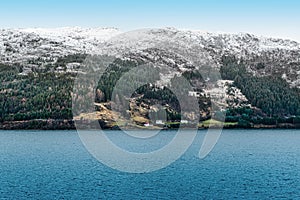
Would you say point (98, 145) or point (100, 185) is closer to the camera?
point (100, 185)

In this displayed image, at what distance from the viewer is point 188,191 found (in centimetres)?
8700

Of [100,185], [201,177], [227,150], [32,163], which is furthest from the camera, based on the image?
[227,150]

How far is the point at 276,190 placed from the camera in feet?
290

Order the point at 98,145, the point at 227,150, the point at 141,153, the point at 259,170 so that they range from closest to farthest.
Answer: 1. the point at 259,170
2. the point at 141,153
3. the point at 227,150
4. the point at 98,145

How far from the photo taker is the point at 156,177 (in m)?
102

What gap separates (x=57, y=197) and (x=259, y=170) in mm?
56434

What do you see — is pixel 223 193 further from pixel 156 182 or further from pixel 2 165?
pixel 2 165

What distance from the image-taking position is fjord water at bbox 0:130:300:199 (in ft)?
279

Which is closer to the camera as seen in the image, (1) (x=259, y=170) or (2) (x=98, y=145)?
(1) (x=259, y=170)

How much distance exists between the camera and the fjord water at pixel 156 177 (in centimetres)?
8519

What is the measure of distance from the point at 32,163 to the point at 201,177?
50491 millimetres

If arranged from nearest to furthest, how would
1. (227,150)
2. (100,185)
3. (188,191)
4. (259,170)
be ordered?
(188,191)
(100,185)
(259,170)
(227,150)

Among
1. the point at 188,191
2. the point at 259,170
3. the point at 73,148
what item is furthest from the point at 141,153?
the point at 188,191

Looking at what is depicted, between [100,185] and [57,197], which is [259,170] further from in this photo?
[57,197]
